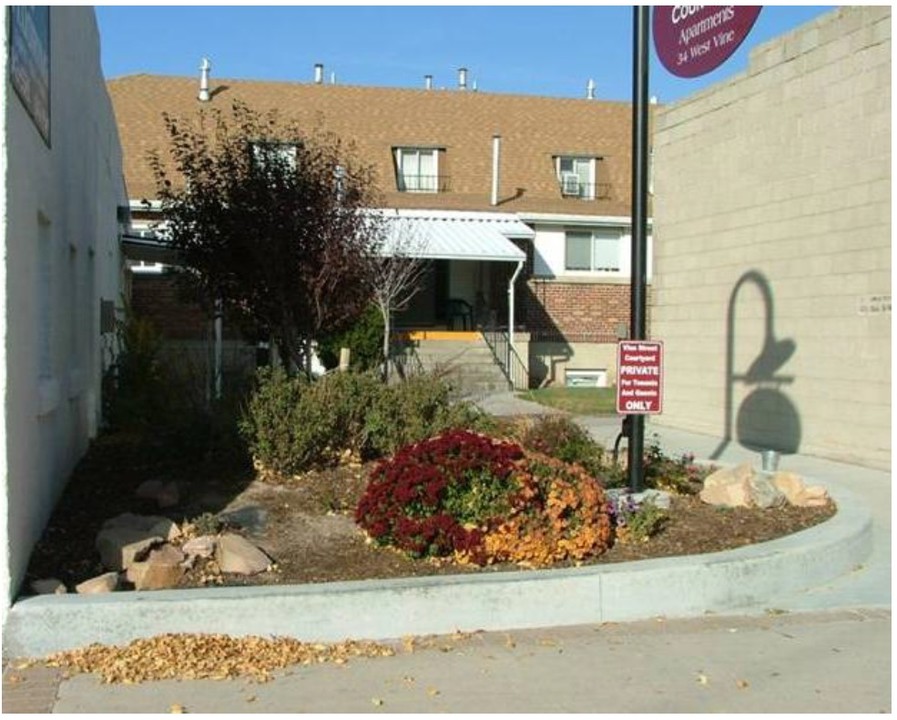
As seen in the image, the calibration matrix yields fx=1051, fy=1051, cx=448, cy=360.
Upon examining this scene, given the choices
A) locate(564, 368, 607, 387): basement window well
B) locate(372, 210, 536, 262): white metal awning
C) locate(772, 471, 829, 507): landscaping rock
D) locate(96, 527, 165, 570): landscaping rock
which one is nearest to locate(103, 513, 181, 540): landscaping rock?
locate(96, 527, 165, 570): landscaping rock

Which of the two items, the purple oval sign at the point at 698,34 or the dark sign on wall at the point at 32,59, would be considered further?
the purple oval sign at the point at 698,34

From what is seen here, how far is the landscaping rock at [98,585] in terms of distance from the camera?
575cm

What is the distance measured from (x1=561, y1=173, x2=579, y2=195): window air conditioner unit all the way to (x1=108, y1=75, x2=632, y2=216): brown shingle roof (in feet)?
1.20

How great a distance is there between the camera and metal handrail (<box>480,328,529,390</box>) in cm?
2303

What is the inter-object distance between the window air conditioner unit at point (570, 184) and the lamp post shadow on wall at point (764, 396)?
47.3ft

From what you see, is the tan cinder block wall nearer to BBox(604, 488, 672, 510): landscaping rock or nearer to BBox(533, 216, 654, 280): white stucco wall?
BBox(604, 488, 672, 510): landscaping rock

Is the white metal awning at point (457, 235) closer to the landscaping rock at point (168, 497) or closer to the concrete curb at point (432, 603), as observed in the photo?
the landscaping rock at point (168, 497)

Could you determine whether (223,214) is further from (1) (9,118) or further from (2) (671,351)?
(2) (671,351)

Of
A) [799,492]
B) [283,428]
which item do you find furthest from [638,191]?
[283,428]

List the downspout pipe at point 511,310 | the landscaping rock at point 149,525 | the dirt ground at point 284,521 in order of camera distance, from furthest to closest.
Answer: the downspout pipe at point 511,310 < the landscaping rock at point 149,525 < the dirt ground at point 284,521

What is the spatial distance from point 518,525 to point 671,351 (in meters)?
9.20

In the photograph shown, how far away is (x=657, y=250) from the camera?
15.5m

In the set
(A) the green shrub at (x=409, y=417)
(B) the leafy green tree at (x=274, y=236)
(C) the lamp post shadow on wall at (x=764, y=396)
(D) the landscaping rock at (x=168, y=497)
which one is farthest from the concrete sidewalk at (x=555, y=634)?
(C) the lamp post shadow on wall at (x=764, y=396)

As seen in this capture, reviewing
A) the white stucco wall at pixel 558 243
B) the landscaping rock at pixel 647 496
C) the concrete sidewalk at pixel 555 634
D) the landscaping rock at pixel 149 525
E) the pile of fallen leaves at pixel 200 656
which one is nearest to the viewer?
the concrete sidewalk at pixel 555 634
